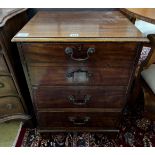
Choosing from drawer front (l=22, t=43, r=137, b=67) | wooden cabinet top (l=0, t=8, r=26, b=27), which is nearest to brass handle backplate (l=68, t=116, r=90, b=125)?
drawer front (l=22, t=43, r=137, b=67)

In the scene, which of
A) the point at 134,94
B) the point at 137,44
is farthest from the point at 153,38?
the point at 134,94

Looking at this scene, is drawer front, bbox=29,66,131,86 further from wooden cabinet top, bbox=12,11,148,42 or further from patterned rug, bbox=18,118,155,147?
patterned rug, bbox=18,118,155,147

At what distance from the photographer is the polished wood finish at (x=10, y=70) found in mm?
732

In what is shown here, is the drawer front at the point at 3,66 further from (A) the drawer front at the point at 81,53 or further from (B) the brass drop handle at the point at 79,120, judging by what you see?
(B) the brass drop handle at the point at 79,120

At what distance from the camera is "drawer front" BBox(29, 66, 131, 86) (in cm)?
70

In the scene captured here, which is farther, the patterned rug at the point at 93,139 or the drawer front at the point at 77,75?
the patterned rug at the point at 93,139

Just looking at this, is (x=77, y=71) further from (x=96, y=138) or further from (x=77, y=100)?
(x=96, y=138)

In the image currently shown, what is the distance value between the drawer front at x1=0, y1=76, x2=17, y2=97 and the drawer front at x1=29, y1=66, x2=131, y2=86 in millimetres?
171

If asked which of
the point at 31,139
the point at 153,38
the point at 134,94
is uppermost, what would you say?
the point at 153,38

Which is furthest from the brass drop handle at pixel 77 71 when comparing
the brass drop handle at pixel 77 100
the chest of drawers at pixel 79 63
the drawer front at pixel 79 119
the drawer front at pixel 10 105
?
the drawer front at pixel 10 105

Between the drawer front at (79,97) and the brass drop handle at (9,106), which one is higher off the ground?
the drawer front at (79,97)

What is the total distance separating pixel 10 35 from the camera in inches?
30.7
